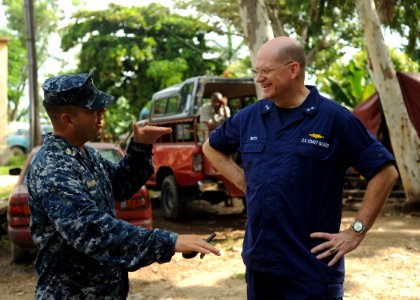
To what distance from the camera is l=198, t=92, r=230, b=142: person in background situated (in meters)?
8.21

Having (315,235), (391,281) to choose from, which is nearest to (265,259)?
(315,235)

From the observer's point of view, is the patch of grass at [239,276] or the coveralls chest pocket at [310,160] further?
the patch of grass at [239,276]

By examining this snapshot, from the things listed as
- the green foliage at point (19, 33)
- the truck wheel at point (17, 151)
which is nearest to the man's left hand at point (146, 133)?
the truck wheel at point (17, 151)

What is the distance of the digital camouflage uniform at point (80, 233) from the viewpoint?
196cm

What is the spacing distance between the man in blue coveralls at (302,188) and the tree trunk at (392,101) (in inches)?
282

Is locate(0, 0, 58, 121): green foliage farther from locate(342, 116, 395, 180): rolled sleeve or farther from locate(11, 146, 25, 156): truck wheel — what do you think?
locate(342, 116, 395, 180): rolled sleeve

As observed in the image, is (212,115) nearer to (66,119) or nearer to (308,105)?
(308,105)

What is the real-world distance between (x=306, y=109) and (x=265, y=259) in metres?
0.74

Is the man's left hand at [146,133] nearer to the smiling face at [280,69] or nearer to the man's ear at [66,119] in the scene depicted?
the man's ear at [66,119]

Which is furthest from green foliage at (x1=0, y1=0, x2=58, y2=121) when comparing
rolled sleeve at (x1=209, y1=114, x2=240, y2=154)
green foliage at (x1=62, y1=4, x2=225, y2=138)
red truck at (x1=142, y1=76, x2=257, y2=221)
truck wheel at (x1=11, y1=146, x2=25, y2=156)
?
rolled sleeve at (x1=209, y1=114, x2=240, y2=154)

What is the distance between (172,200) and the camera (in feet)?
29.3

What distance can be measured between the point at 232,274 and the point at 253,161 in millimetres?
3527

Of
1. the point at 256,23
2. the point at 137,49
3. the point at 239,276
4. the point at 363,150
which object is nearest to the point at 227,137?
the point at 363,150

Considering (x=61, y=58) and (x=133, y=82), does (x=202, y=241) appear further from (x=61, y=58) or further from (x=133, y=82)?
(x=61, y=58)
